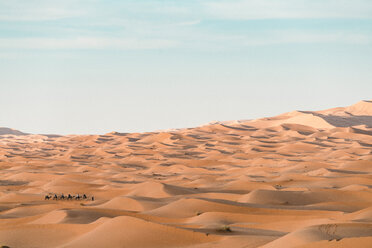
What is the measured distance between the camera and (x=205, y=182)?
83.4ft

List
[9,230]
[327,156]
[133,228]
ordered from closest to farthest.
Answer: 1. [133,228]
2. [9,230]
3. [327,156]

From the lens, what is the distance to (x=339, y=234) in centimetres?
904

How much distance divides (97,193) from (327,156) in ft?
72.9

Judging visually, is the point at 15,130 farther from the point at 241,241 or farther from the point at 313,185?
the point at 241,241

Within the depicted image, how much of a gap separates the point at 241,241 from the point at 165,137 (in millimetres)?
49562

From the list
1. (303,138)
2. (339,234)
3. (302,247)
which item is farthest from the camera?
(303,138)

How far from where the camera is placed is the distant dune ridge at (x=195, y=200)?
1020 centimetres

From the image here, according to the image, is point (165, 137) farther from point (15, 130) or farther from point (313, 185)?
point (15, 130)

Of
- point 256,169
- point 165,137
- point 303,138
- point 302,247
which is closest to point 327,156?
point 256,169

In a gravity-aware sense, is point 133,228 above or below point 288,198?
above

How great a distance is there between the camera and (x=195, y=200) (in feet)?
52.4

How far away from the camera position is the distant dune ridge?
33.4 feet

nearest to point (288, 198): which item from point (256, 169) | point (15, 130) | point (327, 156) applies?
point (256, 169)

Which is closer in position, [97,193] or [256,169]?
[97,193]
